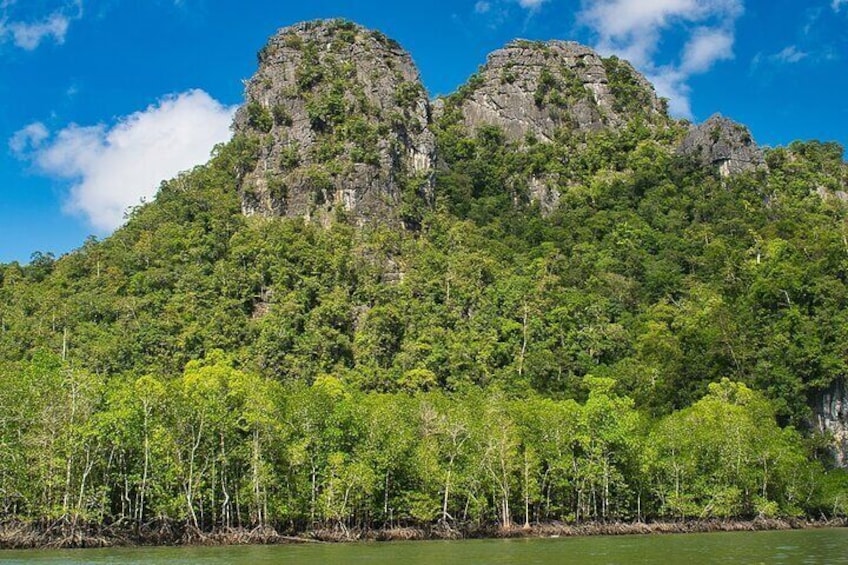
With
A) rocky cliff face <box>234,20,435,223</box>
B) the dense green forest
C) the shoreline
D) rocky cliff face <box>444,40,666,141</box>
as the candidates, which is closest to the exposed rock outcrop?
the dense green forest

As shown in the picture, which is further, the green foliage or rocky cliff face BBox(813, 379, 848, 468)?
the green foliage

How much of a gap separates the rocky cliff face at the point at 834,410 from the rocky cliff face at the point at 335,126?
56.9 m

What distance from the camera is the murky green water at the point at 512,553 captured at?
31.8 meters

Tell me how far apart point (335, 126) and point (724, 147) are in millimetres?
57252

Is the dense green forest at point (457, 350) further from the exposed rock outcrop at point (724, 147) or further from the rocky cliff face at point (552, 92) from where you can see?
the rocky cliff face at point (552, 92)

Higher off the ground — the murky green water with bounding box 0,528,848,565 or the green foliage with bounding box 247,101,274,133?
the green foliage with bounding box 247,101,274,133

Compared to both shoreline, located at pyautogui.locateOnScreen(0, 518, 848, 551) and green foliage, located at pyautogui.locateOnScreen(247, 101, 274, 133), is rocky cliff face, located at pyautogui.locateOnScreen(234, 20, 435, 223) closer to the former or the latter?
green foliage, located at pyautogui.locateOnScreen(247, 101, 274, 133)

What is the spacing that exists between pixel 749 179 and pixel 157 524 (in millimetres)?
100609

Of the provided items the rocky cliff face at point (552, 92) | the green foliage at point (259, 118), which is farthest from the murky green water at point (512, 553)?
the rocky cliff face at point (552, 92)

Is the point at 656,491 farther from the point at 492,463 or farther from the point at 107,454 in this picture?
the point at 107,454

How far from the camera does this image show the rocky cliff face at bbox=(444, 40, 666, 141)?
477ft

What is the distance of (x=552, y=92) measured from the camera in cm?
14725

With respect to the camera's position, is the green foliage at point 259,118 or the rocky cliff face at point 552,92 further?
the rocky cliff face at point 552,92

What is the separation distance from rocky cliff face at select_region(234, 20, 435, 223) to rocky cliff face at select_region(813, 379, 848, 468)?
5689cm
